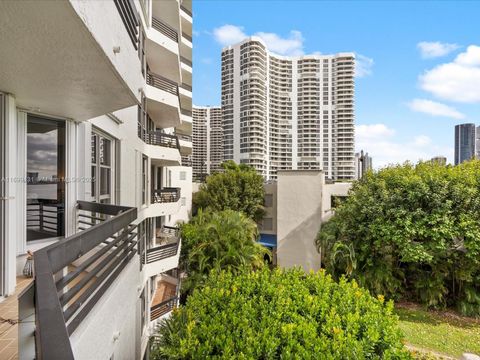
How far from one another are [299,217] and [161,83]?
1345 cm

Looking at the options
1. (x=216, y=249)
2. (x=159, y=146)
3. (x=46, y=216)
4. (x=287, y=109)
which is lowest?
(x=216, y=249)

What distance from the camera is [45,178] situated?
15.0ft

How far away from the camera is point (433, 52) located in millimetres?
17797

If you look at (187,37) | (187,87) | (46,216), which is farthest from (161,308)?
(187,37)

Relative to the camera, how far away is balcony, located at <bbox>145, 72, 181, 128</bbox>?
10.4 metres

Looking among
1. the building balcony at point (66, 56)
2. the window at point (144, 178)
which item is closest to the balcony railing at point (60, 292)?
the building balcony at point (66, 56)

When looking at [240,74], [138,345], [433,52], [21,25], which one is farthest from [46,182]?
[240,74]

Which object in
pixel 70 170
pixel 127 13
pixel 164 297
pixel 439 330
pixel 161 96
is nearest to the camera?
pixel 127 13

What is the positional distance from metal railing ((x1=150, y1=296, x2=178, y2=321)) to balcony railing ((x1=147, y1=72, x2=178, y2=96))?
8.79 metres

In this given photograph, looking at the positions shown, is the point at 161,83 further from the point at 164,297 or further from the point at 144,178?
the point at 164,297

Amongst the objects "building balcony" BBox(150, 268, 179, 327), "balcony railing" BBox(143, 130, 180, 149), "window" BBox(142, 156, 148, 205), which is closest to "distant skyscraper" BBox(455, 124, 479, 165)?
"building balcony" BBox(150, 268, 179, 327)

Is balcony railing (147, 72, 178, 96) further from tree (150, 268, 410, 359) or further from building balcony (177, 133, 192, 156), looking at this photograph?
building balcony (177, 133, 192, 156)

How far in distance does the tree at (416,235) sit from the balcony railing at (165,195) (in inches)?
346

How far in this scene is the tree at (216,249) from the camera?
13.3 meters
